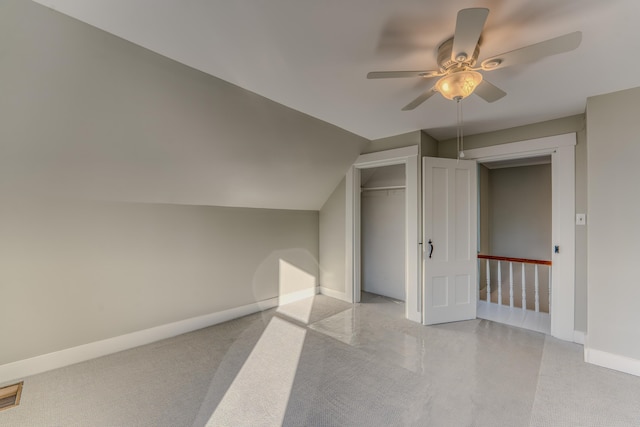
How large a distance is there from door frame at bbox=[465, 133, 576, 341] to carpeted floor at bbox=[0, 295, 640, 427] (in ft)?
0.91

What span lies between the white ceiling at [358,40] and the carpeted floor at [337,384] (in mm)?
2374

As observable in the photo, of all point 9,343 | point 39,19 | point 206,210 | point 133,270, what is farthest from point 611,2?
point 9,343

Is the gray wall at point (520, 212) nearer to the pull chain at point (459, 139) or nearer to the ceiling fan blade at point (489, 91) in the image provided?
the pull chain at point (459, 139)

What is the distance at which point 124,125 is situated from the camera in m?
2.14

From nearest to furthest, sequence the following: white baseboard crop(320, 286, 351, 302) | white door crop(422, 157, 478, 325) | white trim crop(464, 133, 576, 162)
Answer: white trim crop(464, 133, 576, 162), white door crop(422, 157, 478, 325), white baseboard crop(320, 286, 351, 302)

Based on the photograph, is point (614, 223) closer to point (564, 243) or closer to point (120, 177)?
point (564, 243)

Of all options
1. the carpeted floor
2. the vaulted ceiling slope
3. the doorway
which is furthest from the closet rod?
the carpeted floor

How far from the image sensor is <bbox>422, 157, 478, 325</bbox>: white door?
129 inches

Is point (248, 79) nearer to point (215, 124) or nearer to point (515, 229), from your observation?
point (215, 124)

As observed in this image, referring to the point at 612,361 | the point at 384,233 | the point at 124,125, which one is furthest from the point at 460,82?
the point at 384,233

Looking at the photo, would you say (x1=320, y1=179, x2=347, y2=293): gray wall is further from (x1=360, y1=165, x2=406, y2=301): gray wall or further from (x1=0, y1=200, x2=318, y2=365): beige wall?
(x1=0, y1=200, x2=318, y2=365): beige wall

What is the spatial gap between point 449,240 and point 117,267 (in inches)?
144

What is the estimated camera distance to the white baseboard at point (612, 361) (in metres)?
2.23

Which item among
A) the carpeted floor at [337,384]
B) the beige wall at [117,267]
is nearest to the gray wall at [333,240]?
the beige wall at [117,267]
